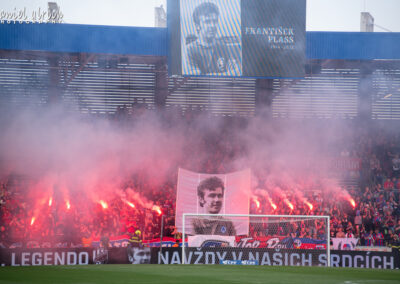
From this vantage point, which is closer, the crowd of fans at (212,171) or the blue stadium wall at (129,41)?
the crowd of fans at (212,171)

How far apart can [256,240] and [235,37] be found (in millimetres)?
7210

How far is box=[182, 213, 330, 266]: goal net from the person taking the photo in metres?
15.9

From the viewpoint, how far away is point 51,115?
2245cm

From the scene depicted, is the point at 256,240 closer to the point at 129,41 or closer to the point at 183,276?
the point at 183,276

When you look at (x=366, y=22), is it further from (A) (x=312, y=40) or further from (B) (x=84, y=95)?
(B) (x=84, y=95)

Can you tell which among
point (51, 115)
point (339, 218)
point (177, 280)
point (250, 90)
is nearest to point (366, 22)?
point (250, 90)

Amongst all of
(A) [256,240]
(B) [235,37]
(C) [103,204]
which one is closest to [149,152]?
(C) [103,204]

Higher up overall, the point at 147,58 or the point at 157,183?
the point at 147,58

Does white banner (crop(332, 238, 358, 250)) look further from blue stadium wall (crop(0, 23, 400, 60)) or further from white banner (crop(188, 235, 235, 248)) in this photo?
blue stadium wall (crop(0, 23, 400, 60))

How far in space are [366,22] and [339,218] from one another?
13553 millimetres

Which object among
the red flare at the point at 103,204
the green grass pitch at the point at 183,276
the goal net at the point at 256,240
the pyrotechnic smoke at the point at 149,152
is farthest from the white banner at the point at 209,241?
the green grass pitch at the point at 183,276

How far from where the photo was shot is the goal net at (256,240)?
15938 millimetres

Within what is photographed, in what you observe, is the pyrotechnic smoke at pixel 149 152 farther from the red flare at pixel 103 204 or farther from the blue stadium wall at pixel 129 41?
the blue stadium wall at pixel 129 41

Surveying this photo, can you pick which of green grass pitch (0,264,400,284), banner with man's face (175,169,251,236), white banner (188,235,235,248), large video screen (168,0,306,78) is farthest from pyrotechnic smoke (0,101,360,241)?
green grass pitch (0,264,400,284)
